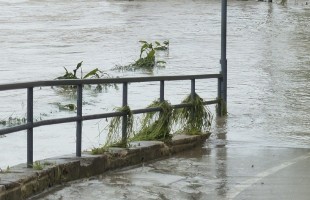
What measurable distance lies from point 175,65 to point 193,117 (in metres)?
21.6

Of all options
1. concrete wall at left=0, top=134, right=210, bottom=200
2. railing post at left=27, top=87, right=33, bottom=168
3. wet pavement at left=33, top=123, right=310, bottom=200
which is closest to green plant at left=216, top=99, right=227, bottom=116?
concrete wall at left=0, top=134, right=210, bottom=200

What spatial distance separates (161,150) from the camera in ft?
45.3

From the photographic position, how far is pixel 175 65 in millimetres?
37781

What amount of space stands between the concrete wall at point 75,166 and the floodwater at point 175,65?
0.23 meters

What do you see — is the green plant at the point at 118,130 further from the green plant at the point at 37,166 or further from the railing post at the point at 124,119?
the green plant at the point at 37,166

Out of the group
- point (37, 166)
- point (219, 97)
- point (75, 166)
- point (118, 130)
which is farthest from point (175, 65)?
point (37, 166)

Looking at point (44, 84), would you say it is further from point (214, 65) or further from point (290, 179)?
point (214, 65)

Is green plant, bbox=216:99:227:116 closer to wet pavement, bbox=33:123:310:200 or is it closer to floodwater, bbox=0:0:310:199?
floodwater, bbox=0:0:310:199

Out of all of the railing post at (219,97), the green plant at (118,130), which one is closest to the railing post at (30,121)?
the green plant at (118,130)

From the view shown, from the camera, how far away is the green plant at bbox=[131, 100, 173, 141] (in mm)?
14344

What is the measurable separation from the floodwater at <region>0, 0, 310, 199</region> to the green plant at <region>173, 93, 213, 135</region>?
365 millimetres

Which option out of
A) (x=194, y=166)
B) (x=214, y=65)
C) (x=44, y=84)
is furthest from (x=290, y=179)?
(x=214, y=65)

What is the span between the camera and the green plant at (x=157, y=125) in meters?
14.3

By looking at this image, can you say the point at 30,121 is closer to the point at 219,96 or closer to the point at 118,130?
the point at 118,130
